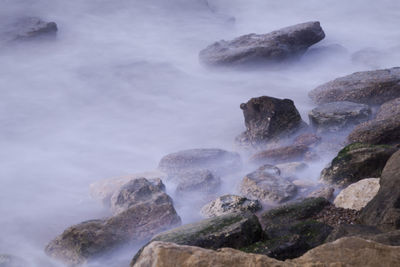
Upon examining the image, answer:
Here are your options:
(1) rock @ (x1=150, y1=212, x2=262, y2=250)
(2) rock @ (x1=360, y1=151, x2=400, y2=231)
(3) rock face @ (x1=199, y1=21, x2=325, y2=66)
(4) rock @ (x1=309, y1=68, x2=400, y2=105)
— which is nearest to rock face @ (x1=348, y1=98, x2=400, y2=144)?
(4) rock @ (x1=309, y1=68, x2=400, y2=105)

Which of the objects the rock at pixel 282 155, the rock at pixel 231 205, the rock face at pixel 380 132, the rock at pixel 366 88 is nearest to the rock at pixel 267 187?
the rock at pixel 231 205

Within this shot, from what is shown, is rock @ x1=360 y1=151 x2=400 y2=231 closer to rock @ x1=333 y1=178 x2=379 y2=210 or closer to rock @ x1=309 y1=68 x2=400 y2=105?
rock @ x1=333 y1=178 x2=379 y2=210

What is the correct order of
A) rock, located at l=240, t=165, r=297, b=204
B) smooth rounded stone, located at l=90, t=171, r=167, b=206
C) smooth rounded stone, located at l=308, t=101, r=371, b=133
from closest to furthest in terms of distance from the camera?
rock, located at l=240, t=165, r=297, b=204 → smooth rounded stone, located at l=90, t=171, r=167, b=206 → smooth rounded stone, located at l=308, t=101, r=371, b=133

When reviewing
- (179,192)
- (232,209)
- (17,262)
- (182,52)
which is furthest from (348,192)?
(182,52)

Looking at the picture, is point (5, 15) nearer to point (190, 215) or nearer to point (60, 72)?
point (60, 72)

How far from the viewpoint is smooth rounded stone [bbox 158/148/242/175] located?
298 inches

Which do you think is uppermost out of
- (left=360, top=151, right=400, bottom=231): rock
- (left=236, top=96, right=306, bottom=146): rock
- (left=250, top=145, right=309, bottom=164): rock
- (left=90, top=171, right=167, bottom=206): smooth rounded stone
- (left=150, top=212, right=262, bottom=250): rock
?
(left=360, top=151, right=400, bottom=231): rock

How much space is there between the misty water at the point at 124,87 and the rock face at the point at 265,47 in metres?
0.32

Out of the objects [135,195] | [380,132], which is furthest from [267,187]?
[380,132]

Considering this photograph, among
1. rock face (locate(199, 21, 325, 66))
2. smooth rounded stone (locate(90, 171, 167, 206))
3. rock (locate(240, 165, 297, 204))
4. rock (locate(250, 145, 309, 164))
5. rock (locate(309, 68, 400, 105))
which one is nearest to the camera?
rock (locate(240, 165, 297, 204))

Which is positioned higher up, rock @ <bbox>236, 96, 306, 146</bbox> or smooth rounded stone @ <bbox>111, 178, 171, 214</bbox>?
rock @ <bbox>236, 96, 306, 146</bbox>

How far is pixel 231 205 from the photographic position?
5.79 metres

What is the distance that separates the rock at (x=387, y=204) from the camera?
12.5ft

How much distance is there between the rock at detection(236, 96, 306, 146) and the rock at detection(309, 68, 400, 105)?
1.48 metres
